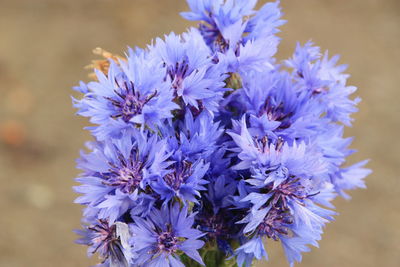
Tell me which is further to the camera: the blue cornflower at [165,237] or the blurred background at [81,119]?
the blurred background at [81,119]

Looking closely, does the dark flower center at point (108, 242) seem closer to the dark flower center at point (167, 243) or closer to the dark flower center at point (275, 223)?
the dark flower center at point (167, 243)

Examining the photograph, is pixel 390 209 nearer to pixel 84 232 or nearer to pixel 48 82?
pixel 48 82

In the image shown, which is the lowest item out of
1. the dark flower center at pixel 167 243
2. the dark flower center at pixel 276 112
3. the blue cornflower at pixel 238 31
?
the dark flower center at pixel 167 243

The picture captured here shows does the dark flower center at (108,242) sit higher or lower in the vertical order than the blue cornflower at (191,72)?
lower

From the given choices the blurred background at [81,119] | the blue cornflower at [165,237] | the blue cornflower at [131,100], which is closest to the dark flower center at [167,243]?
the blue cornflower at [165,237]

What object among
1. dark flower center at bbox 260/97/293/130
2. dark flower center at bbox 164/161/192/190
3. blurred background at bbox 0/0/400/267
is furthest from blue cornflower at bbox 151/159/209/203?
blurred background at bbox 0/0/400/267

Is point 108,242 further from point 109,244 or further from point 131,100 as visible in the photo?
point 131,100

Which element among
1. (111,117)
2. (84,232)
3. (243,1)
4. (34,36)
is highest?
(34,36)

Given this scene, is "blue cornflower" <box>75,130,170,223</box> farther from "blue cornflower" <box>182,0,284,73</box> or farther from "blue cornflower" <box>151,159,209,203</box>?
"blue cornflower" <box>182,0,284,73</box>

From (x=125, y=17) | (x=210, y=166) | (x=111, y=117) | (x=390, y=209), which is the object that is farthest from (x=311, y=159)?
(x=125, y=17)
